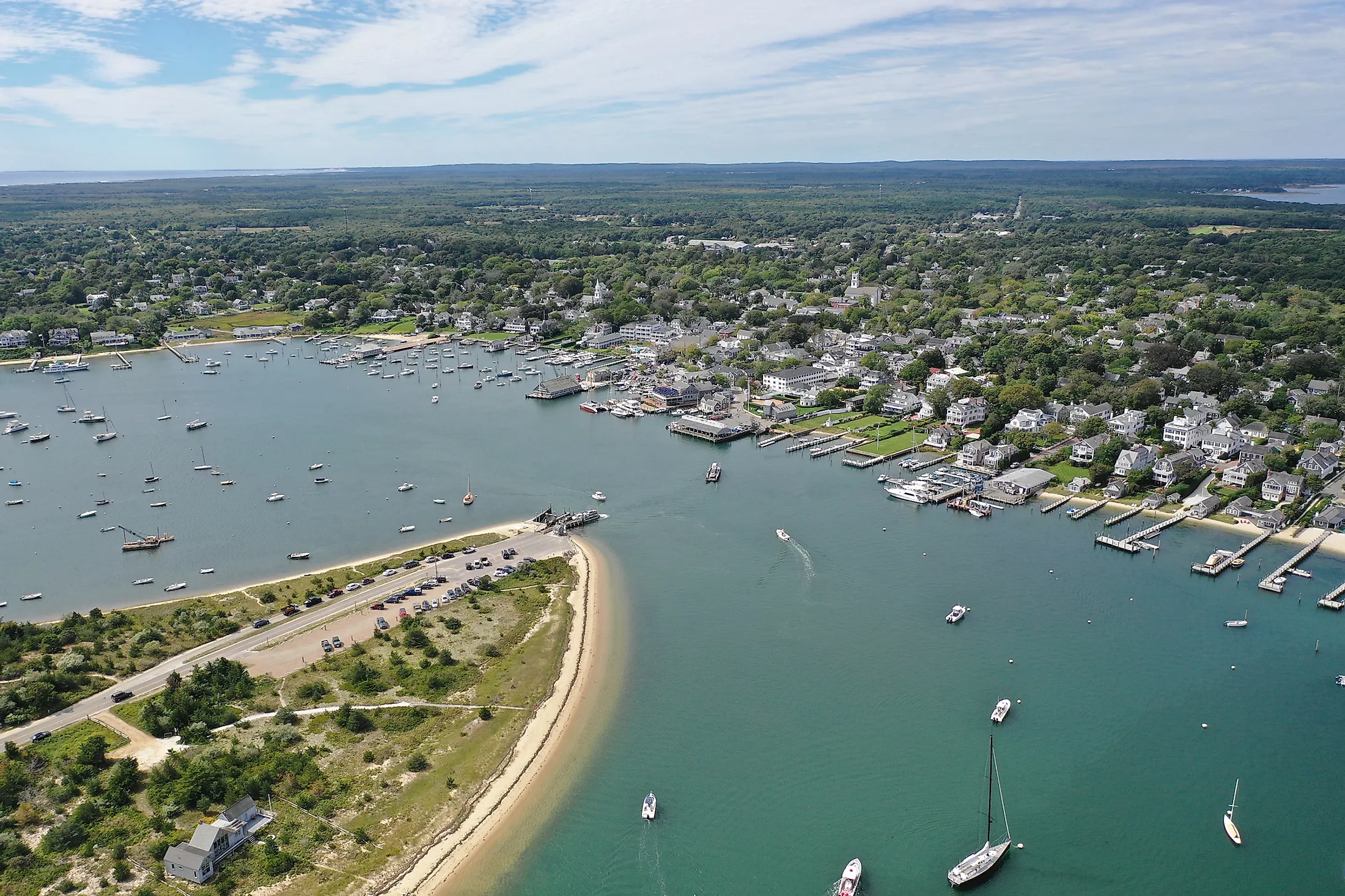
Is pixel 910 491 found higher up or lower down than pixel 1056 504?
higher up

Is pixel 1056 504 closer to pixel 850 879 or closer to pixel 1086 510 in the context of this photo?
pixel 1086 510

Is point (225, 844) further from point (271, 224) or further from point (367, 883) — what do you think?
point (271, 224)

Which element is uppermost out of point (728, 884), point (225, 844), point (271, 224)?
point (271, 224)

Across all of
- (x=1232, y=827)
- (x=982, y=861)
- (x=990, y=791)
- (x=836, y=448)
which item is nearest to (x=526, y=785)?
(x=982, y=861)

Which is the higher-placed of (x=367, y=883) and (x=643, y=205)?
(x=643, y=205)

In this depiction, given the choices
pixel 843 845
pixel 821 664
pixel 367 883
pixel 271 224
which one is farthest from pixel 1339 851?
pixel 271 224

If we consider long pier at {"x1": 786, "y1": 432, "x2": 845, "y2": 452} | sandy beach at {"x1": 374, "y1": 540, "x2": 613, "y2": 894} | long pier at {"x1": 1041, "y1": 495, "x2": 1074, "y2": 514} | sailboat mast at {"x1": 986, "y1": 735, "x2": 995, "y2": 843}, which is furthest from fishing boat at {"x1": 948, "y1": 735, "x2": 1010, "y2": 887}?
long pier at {"x1": 786, "y1": 432, "x2": 845, "y2": 452}
